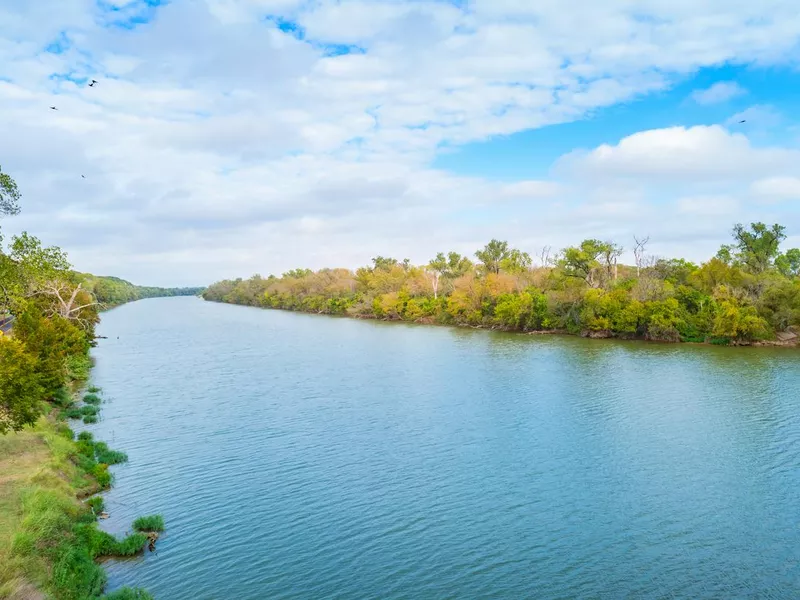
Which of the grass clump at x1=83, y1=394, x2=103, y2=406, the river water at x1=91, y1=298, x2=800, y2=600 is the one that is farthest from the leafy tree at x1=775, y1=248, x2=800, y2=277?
the grass clump at x1=83, y1=394, x2=103, y2=406

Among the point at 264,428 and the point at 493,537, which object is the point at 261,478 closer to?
the point at 264,428

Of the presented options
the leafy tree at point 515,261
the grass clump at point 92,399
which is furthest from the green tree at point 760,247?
the grass clump at point 92,399

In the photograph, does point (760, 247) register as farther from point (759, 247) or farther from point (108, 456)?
point (108, 456)

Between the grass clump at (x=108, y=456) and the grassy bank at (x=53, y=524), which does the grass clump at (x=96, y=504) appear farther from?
the grass clump at (x=108, y=456)

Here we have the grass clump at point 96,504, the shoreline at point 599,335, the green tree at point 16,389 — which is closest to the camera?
the green tree at point 16,389

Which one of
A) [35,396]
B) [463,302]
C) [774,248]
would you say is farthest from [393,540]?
[774,248]

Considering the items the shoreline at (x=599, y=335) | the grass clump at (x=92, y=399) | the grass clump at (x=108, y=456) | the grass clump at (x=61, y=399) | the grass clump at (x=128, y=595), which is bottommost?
the grass clump at (x=128, y=595)
